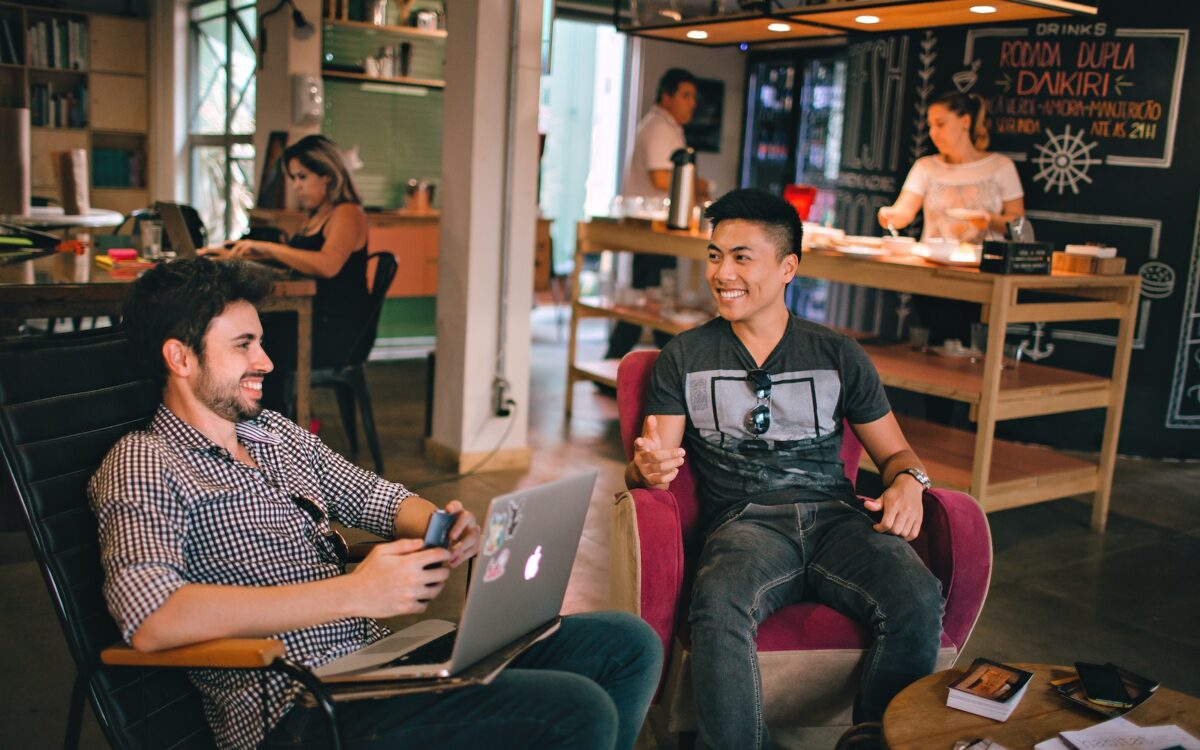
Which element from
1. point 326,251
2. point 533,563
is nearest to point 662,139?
point 326,251

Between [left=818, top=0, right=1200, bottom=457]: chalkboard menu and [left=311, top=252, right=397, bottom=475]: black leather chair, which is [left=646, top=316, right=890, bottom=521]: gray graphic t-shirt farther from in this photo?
[left=818, top=0, right=1200, bottom=457]: chalkboard menu

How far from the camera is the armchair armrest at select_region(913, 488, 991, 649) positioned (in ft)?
7.94

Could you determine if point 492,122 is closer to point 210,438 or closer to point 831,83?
point 210,438

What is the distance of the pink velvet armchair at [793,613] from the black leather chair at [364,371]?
7.62 ft

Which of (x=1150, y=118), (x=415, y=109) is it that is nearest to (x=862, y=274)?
(x=1150, y=118)

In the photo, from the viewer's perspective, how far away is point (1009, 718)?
1882 mm

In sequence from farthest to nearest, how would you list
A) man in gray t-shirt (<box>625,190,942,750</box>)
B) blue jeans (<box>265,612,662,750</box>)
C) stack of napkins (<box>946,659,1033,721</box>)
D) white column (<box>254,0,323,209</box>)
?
white column (<box>254,0,323,209</box>) → man in gray t-shirt (<box>625,190,942,750</box>) → stack of napkins (<box>946,659,1033,721</box>) → blue jeans (<box>265,612,662,750</box>)

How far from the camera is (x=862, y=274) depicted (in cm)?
431

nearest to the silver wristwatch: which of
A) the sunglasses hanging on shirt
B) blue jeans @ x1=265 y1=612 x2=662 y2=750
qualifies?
the sunglasses hanging on shirt

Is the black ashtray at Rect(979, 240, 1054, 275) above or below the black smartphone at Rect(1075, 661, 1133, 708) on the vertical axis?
above

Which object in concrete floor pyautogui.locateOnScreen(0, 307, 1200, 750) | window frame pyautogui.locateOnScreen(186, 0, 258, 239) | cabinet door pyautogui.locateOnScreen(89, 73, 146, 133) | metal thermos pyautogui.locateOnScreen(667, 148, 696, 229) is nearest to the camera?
concrete floor pyautogui.locateOnScreen(0, 307, 1200, 750)

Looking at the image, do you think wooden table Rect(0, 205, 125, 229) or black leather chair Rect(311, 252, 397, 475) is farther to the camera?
wooden table Rect(0, 205, 125, 229)

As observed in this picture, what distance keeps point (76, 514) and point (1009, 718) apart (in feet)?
5.25

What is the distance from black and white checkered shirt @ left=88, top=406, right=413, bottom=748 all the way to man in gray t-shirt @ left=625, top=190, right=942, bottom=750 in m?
0.78
